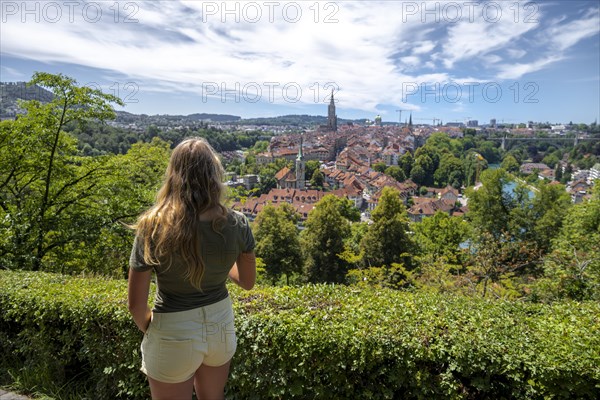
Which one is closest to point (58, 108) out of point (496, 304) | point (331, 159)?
point (496, 304)

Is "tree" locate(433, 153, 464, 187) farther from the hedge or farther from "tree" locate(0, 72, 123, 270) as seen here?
the hedge

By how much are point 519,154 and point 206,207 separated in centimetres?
11844

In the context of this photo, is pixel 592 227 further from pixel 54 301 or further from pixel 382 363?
pixel 54 301

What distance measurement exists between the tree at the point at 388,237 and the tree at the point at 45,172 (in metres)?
15.1

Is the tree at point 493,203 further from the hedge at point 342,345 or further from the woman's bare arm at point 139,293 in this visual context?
the woman's bare arm at point 139,293

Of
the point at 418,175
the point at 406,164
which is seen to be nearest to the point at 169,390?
the point at 418,175

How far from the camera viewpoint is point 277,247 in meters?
21.5

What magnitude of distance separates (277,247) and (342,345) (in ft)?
63.2

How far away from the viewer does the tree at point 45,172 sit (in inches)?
237

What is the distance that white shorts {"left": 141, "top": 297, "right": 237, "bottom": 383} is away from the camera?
62.8 inches

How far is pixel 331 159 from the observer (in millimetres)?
106312

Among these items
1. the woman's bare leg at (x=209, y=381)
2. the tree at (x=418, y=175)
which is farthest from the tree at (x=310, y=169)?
the woman's bare leg at (x=209, y=381)

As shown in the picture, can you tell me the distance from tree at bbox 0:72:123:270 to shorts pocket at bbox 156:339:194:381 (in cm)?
539

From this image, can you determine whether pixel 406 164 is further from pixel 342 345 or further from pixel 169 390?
pixel 169 390
